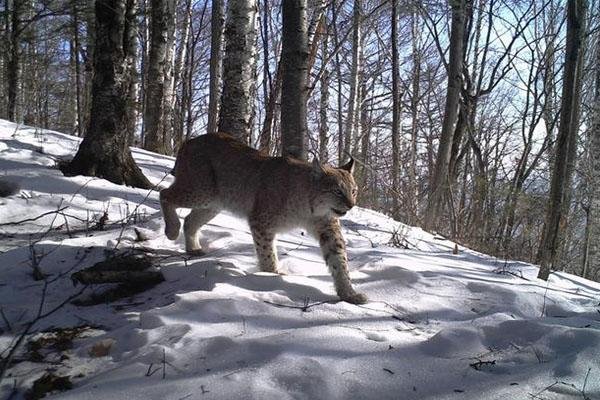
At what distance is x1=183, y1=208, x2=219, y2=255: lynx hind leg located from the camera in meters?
4.12

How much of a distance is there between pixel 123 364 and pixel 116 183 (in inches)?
145

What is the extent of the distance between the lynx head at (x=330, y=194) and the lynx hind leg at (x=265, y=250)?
17.0 inches

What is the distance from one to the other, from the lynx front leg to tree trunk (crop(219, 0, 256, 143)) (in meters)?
2.38

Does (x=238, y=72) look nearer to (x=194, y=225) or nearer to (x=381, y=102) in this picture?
(x=194, y=225)

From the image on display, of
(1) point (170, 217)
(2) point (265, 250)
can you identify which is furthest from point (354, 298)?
(1) point (170, 217)

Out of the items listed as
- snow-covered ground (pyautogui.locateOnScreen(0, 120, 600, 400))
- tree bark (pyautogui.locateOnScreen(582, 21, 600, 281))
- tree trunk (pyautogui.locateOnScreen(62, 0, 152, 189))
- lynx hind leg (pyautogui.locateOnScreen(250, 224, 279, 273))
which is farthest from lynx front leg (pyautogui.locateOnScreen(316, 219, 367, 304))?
tree bark (pyautogui.locateOnScreen(582, 21, 600, 281))

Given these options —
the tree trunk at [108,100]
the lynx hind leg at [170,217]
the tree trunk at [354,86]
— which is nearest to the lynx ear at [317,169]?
the lynx hind leg at [170,217]

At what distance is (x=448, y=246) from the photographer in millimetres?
5914

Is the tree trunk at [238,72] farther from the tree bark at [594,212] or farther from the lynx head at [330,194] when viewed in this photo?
the tree bark at [594,212]

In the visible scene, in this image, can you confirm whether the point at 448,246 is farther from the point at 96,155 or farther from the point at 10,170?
the point at 10,170

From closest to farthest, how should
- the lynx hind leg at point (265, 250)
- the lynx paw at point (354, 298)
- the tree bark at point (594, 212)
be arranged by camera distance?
the lynx paw at point (354, 298)
the lynx hind leg at point (265, 250)
the tree bark at point (594, 212)

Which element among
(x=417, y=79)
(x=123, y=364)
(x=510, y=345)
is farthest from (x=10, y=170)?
(x=417, y=79)

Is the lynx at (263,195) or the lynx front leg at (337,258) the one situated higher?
the lynx at (263,195)

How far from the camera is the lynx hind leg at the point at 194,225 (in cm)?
412
